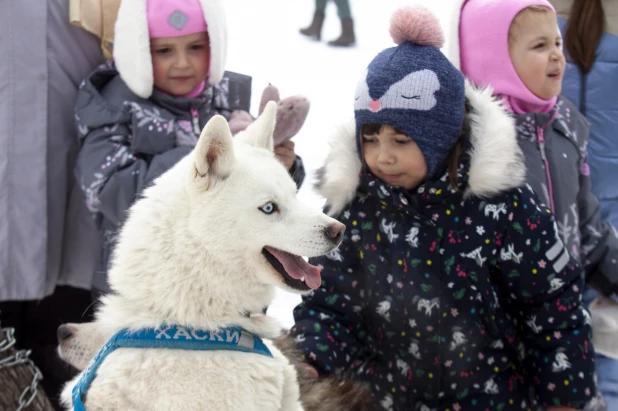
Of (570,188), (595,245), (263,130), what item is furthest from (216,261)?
(595,245)

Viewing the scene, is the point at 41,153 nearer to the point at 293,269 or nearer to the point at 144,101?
the point at 144,101

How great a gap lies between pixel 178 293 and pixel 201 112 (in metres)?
1.06

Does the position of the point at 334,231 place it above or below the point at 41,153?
above

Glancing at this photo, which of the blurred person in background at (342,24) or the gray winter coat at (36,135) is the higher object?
the blurred person in background at (342,24)

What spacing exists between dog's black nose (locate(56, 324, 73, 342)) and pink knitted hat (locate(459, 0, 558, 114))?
1414 mm

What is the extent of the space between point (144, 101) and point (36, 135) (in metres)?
0.38

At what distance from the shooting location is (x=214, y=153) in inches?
50.8

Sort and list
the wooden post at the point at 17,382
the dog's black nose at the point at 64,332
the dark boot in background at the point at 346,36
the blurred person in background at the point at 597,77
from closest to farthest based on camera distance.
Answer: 1. the dog's black nose at the point at 64,332
2. the wooden post at the point at 17,382
3. the blurred person in background at the point at 597,77
4. the dark boot in background at the point at 346,36

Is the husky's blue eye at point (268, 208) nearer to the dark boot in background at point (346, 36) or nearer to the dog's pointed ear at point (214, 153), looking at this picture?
the dog's pointed ear at point (214, 153)

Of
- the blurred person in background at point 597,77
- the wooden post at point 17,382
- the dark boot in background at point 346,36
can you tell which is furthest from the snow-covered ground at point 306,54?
the wooden post at point 17,382

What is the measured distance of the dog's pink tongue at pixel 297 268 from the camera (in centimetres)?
131

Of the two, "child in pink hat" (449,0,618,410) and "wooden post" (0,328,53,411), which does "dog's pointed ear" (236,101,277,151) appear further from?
"wooden post" (0,328,53,411)

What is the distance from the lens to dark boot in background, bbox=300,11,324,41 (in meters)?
3.06

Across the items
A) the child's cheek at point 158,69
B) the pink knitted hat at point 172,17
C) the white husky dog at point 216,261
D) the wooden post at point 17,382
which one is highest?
the pink knitted hat at point 172,17
